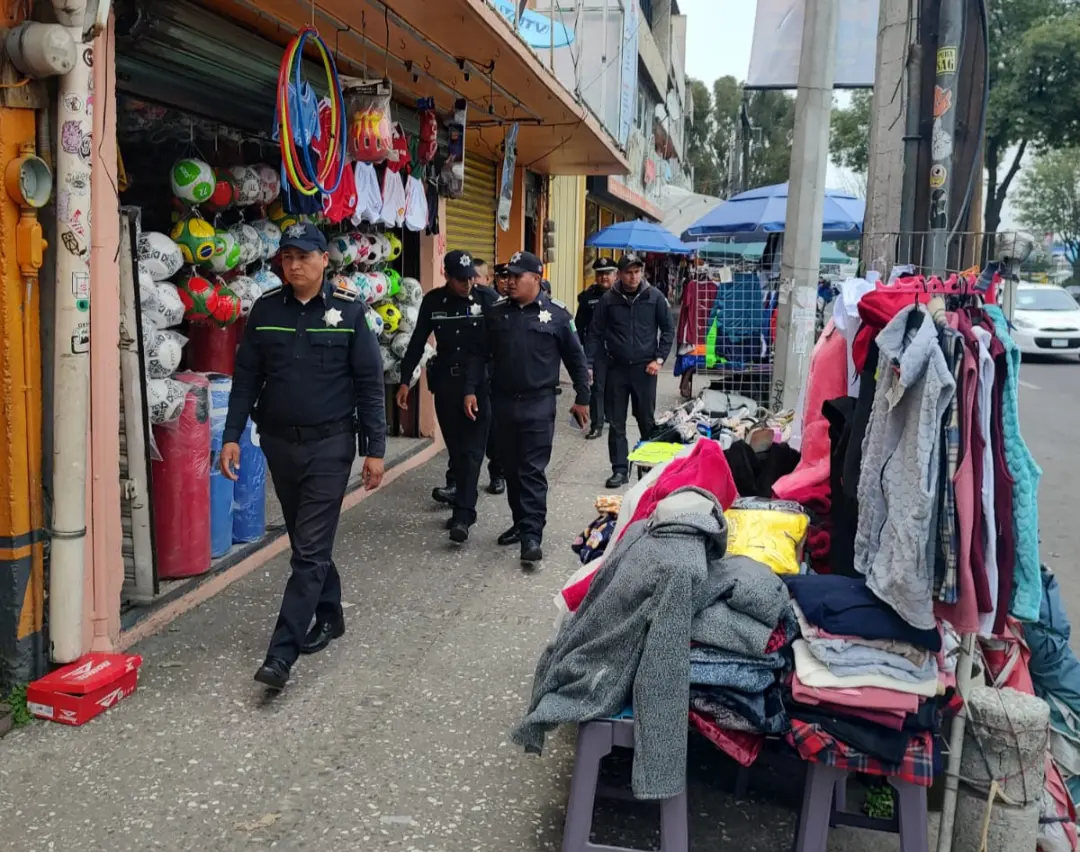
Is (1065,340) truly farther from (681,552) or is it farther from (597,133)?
(681,552)

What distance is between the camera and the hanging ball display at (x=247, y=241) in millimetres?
5930

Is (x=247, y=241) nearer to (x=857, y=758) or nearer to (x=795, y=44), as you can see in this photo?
(x=795, y=44)

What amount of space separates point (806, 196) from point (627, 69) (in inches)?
299

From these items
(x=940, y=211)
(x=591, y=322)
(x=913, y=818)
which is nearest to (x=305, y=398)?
(x=913, y=818)

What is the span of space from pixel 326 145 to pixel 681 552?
3.78 meters

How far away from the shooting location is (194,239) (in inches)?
211

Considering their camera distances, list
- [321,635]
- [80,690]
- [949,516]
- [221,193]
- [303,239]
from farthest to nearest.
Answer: [221,193] → [321,635] → [303,239] → [80,690] → [949,516]

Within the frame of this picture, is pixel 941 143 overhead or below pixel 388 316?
overhead

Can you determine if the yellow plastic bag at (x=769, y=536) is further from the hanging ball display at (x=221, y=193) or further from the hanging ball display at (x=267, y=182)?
the hanging ball display at (x=267, y=182)

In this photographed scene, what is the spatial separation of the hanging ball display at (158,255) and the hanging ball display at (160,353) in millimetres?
292

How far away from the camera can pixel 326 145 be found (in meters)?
5.77

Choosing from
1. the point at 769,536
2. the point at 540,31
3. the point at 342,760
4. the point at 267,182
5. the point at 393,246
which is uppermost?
the point at 540,31

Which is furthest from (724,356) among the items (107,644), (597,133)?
(107,644)

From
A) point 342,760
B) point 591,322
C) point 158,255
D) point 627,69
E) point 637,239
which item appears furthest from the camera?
point 637,239
